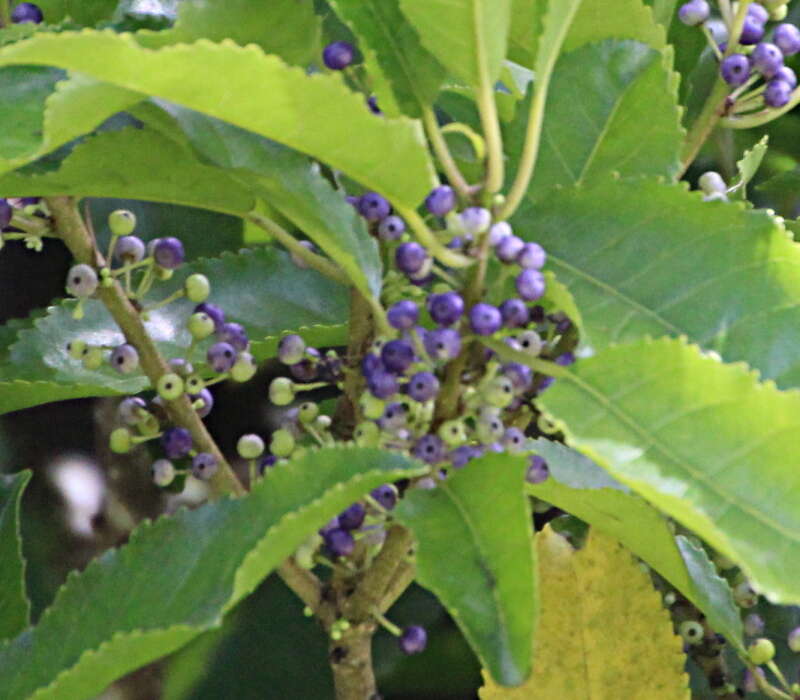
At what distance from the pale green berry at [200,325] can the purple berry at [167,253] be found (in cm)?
3

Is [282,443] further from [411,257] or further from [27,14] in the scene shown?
[27,14]

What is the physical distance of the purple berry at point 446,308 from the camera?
53cm

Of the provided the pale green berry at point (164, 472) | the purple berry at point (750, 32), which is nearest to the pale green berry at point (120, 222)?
the pale green berry at point (164, 472)

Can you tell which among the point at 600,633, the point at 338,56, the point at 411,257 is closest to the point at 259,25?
the point at 338,56

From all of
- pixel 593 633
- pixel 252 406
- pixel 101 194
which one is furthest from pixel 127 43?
pixel 252 406

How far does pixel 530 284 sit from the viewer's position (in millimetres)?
537

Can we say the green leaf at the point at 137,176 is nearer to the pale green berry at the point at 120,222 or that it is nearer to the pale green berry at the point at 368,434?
the pale green berry at the point at 120,222

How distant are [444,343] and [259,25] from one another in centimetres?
18

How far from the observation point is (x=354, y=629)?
0.65 metres

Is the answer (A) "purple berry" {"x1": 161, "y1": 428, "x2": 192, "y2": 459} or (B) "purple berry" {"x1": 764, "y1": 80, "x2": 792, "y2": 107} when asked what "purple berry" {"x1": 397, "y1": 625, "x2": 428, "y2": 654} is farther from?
(B) "purple berry" {"x1": 764, "y1": 80, "x2": 792, "y2": 107}

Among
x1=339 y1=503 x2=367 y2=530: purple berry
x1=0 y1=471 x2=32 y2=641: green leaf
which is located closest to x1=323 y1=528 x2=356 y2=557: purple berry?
x1=339 y1=503 x2=367 y2=530: purple berry

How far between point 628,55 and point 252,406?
468 millimetres

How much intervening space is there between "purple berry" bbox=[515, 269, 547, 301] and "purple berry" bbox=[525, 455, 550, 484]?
0.09m

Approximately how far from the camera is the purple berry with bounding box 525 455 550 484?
1.94 ft
